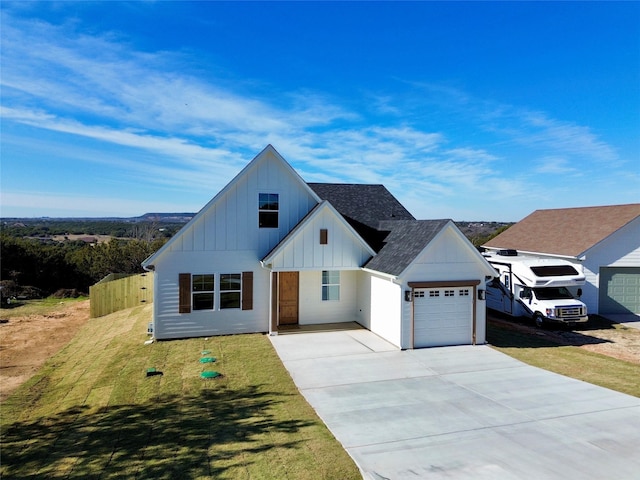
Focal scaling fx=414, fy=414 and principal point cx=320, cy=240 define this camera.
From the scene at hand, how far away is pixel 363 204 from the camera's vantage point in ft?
67.5

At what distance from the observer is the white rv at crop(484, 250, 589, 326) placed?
1712 centimetres

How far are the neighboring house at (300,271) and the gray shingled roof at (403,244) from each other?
52mm

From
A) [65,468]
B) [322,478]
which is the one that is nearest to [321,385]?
[322,478]

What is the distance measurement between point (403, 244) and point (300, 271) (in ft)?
13.3

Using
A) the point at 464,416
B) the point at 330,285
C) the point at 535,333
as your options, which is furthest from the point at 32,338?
the point at 535,333

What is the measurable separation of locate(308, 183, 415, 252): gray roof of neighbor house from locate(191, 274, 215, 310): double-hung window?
6.86 metres

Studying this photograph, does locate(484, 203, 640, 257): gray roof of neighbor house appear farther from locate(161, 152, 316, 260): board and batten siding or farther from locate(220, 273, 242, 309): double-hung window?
locate(220, 273, 242, 309): double-hung window

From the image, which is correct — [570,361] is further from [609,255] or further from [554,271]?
[609,255]

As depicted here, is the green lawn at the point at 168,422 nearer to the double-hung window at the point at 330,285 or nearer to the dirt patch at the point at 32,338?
the dirt patch at the point at 32,338

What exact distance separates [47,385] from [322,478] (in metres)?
9.85

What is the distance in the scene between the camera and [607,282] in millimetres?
20234

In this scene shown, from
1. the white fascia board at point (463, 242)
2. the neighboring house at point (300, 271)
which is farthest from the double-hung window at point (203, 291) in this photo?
the white fascia board at point (463, 242)

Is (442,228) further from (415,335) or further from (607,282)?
(607,282)

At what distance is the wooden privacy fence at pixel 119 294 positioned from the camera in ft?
71.2
